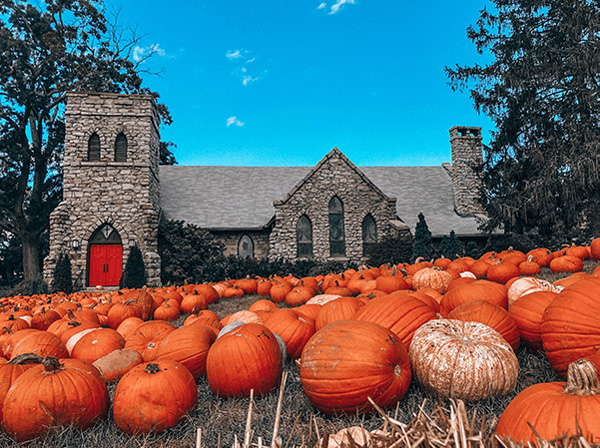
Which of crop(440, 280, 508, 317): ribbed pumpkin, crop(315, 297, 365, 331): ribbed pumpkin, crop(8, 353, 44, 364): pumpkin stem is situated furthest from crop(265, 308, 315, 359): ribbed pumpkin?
crop(8, 353, 44, 364): pumpkin stem

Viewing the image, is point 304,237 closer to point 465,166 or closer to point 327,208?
point 327,208

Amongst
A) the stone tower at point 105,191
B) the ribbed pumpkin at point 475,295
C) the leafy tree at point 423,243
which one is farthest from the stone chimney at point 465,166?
the ribbed pumpkin at point 475,295

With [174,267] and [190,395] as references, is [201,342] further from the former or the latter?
[174,267]

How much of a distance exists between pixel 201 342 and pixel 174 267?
15.8m

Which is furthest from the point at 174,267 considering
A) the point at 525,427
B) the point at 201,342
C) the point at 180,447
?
the point at 525,427

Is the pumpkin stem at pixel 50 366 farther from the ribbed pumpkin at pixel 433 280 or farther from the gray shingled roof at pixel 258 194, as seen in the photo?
the gray shingled roof at pixel 258 194

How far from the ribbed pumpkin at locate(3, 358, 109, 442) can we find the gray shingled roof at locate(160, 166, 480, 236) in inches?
681

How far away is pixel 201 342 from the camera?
159 inches

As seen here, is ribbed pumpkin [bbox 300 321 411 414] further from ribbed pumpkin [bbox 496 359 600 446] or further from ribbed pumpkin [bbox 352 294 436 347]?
ribbed pumpkin [bbox 496 359 600 446]

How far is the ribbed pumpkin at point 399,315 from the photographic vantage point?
11.8 ft

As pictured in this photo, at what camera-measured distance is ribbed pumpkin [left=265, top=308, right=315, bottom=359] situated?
4.32m

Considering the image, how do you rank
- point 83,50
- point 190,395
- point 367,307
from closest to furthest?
point 190,395, point 367,307, point 83,50

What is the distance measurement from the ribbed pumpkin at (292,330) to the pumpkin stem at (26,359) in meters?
2.16

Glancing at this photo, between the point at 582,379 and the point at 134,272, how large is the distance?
18124 millimetres
